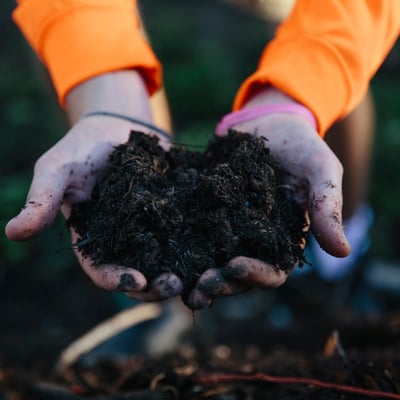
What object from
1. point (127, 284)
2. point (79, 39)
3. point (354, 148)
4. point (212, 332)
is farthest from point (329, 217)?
point (354, 148)

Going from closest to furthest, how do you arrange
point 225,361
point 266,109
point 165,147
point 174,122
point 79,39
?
1. point 266,109
2. point 165,147
3. point 79,39
4. point 225,361
5. point 174,122

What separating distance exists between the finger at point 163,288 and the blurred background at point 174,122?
1.60ft

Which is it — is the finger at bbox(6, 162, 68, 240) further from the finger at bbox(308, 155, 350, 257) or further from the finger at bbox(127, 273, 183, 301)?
the finger at bbox(308, 155, 350, 257)

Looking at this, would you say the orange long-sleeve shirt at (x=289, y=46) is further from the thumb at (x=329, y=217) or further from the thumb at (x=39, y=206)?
the thumb at (x=39, y=206)

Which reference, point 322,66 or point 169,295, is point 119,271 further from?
point 322,66

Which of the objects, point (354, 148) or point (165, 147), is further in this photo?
point (354, 148)

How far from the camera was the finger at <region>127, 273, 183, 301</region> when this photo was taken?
1.52 meters

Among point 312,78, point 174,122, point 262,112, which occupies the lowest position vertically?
point 174,122

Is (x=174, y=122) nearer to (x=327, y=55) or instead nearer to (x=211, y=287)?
(x=327, y=55)

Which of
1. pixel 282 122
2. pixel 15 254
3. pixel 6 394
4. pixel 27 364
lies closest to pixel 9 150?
pixel 15 254

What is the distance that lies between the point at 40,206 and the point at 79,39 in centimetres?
98

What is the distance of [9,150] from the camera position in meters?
4.43

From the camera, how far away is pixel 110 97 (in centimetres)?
222

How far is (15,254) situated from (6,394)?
59.1 inches
